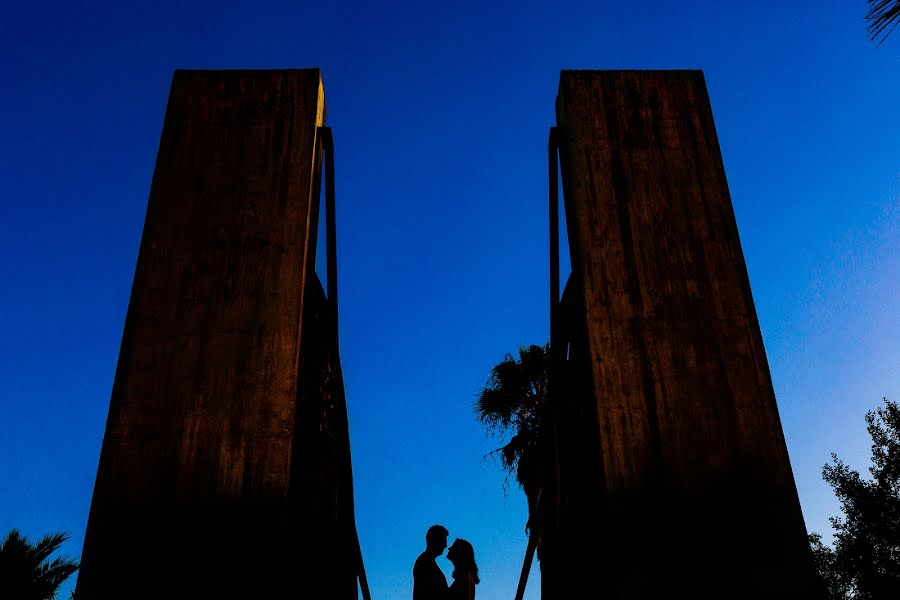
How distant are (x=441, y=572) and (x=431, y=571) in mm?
112

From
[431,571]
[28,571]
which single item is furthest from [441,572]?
[28,571]

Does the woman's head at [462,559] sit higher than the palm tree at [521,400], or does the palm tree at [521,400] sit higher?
the palm tree at [521,400]

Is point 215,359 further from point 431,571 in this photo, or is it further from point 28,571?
point 28,571

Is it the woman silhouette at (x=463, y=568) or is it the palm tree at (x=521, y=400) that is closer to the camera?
the woman silhouette at (x=463, y=568)

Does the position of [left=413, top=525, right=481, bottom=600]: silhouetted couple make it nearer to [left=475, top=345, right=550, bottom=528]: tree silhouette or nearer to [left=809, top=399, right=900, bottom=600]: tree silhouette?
[left=475, top=345, right=550, bottom=528]: tree silhouette

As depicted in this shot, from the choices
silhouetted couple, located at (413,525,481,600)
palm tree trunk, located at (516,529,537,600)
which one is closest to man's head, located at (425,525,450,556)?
silhouetted couple, located at (413,525,481,600)

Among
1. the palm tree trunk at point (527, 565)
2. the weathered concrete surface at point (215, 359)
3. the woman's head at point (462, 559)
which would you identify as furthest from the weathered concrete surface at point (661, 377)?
the weathered concrete surface at point (215, 359)

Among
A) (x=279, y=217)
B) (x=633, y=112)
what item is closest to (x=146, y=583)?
(x=279, y=217)

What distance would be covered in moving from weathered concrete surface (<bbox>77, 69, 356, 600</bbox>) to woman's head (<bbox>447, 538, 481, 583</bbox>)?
1690mm

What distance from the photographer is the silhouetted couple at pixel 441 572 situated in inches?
247

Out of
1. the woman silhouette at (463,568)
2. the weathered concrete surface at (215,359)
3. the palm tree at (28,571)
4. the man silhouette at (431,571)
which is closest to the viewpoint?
the weathered concrete surface at (215,359)

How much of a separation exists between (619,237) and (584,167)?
0.67 meters

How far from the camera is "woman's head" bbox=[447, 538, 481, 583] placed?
22.0ft

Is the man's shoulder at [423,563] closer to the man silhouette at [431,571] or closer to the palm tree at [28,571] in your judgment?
the man silhouette at [431,571]
